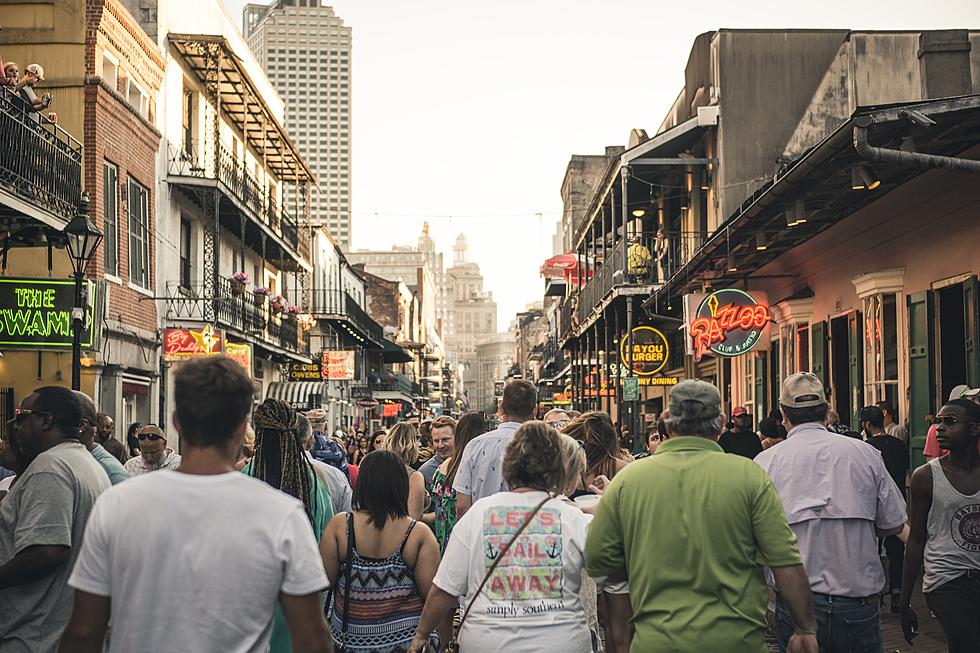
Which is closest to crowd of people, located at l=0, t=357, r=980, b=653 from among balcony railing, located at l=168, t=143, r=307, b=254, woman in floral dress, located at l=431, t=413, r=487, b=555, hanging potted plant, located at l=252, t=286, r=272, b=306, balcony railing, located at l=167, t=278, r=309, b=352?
woman in floral dress, located at l=431, t=413, r=487, b=555

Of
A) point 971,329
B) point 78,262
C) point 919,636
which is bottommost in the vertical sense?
point 919,636

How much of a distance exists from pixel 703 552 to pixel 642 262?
2241 cm

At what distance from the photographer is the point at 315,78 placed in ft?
584

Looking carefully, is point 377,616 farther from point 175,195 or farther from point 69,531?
point 175,195

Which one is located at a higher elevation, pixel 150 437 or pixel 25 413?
pixel 25 413

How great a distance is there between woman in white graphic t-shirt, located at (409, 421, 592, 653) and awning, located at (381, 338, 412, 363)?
57.9 m

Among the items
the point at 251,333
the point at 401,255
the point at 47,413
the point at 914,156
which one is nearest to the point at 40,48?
the point at 251,333

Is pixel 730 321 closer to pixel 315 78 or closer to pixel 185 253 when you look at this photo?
pixel 185 253

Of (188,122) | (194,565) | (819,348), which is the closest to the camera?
(194,565)

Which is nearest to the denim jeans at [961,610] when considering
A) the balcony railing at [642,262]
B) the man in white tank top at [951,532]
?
the man in white tank top at [951,532]

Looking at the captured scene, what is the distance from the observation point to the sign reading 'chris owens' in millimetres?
12477

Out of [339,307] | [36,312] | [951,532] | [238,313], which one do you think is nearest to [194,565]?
[951,532]

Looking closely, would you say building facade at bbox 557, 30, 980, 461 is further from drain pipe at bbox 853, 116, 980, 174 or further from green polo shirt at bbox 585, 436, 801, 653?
green polo shirt at bbox 585, 436, 801, 653

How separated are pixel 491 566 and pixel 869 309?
11.9m
